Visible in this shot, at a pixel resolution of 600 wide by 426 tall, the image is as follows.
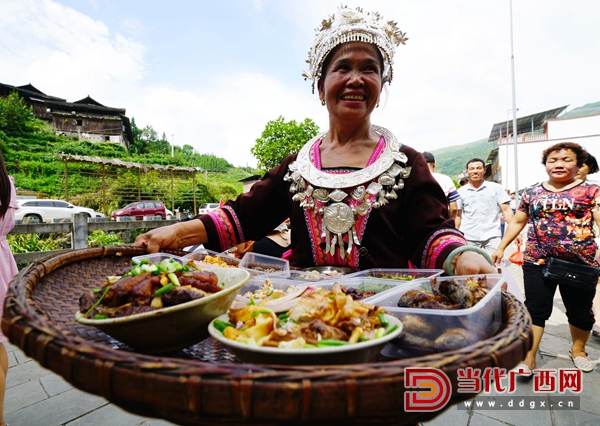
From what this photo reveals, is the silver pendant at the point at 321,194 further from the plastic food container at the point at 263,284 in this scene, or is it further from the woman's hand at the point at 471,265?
the woman's hand at the point at 471,265

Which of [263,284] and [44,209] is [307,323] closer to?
[263,284]

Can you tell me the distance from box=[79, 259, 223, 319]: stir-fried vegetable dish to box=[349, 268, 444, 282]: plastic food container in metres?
0.83

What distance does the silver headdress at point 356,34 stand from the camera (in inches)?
67.2

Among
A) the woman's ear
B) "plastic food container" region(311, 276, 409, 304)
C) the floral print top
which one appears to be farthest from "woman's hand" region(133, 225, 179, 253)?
the floral print top

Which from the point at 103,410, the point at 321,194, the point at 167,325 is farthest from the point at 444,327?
the point at 103,410

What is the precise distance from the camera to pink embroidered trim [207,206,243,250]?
191 centimetres

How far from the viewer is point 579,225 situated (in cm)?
296

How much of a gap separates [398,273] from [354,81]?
0.97 metres

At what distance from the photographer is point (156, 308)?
0.82 meters

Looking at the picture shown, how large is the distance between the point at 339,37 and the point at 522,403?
2939 mm

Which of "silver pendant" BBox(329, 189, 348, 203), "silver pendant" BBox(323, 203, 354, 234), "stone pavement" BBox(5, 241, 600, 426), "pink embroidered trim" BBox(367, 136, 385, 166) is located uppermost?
"pink embroidered trim" BBox(367, 136, 385, 166)

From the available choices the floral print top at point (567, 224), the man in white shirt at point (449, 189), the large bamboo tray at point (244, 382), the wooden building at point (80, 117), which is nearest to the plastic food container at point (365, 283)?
the large bamboo tray at point (244, 382)

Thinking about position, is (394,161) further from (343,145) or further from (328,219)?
(328,219)

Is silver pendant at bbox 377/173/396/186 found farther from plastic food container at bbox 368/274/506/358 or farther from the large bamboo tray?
the large bamboo tray
